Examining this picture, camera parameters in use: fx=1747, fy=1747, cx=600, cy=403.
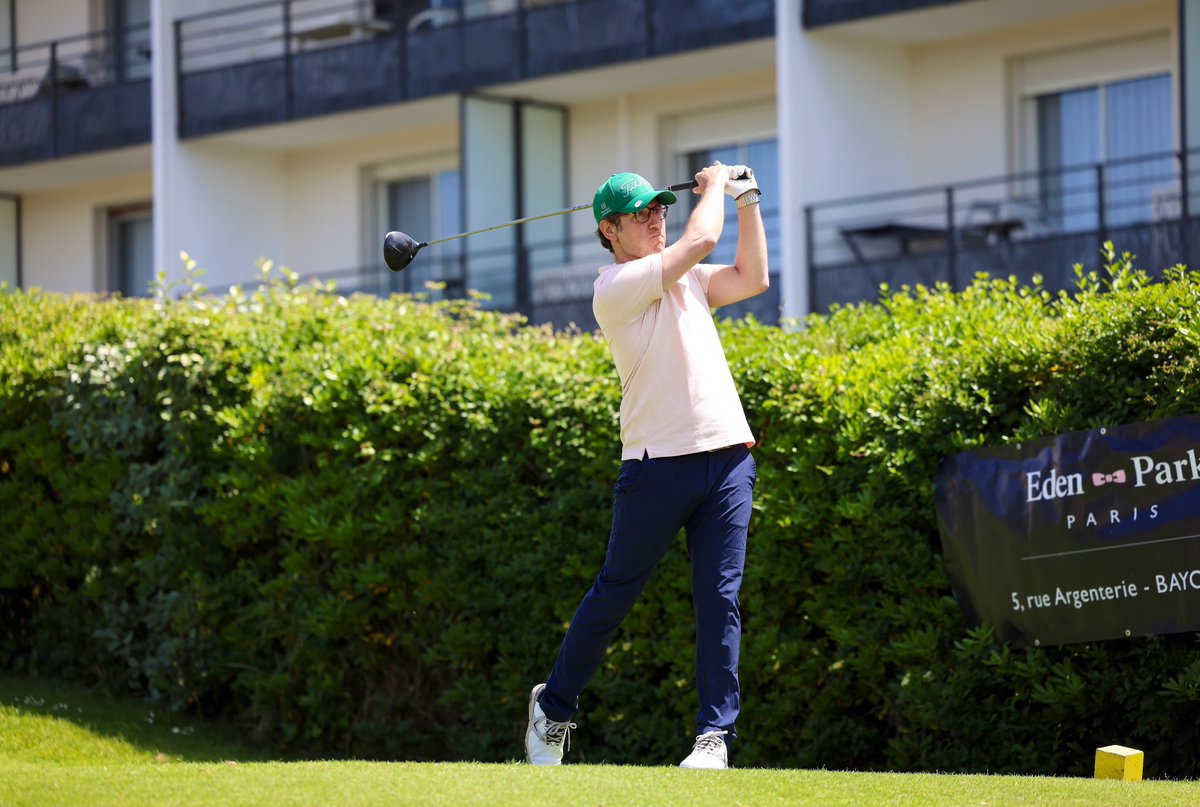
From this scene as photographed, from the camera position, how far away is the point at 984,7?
1767 centimetres

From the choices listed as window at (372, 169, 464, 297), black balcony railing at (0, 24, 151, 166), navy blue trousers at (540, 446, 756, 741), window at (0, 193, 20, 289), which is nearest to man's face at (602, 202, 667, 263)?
navy blue trousers at (540, 446, 756, 741)

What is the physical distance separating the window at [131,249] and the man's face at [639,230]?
847 inches

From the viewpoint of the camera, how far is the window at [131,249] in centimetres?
2695

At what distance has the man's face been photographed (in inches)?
250

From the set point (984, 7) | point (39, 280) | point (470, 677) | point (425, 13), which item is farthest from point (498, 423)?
point (39, 280)

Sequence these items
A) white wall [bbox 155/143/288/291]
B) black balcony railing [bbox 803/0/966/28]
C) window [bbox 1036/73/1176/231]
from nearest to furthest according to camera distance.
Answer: window [bbox 1036/73/1176/231] → black balcony railing [bbox 803/0/966/28] → white wall [bbox 155/143/288/291]

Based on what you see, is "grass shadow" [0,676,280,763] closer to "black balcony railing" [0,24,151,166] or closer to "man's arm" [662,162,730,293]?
"man's arm" [662,162,730,293]

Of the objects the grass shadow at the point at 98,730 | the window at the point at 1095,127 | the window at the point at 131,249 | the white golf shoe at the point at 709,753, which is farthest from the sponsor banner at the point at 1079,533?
the window at the point at 131,249

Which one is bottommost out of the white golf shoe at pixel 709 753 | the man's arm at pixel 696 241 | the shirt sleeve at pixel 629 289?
the white golf shoe at pixel 709 753

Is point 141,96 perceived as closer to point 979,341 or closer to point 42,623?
point 42,623

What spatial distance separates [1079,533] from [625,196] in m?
2.21

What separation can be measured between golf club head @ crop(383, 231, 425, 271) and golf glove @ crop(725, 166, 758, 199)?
4.77ft

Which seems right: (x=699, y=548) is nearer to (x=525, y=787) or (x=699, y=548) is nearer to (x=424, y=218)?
(x=525, y=787)

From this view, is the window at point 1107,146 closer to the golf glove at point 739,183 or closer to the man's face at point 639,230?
the golf glove at point 739,183
